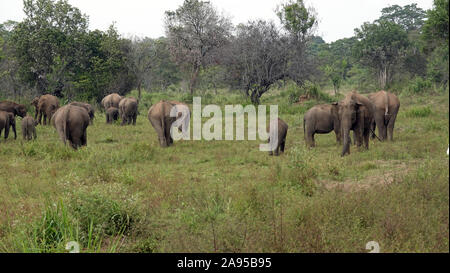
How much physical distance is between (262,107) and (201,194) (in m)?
15.6

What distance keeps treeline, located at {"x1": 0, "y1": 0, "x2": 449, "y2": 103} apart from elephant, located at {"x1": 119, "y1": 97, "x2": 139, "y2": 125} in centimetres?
527

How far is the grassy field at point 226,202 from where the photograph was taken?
4.02 metres

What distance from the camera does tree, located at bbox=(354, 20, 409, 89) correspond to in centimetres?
2702

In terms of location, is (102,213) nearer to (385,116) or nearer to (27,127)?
(385,116)

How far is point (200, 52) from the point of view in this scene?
1171 inches

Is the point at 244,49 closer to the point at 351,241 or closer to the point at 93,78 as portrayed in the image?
the point at 93,78

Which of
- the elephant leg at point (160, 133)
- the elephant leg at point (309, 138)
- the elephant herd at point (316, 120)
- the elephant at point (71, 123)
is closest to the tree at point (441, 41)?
the elephant herd at point (316, 120)

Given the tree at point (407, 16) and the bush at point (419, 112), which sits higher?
the tree at point (407, 16)

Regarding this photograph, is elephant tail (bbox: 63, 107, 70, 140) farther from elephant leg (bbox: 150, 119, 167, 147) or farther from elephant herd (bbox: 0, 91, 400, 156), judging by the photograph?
elephant leg (bbox: 150, 119, 167, 147)

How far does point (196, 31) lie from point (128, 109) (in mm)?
14217

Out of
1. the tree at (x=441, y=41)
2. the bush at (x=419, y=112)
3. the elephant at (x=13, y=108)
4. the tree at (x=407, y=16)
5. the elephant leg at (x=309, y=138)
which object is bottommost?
the elephant leg at (x=309, y=138)

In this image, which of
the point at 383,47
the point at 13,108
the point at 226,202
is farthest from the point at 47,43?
the point at 383,47

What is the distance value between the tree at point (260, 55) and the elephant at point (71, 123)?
1382 centimetres

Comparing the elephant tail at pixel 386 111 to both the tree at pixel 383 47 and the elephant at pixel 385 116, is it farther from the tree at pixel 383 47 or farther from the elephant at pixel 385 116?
the tree at pixel 383 47
